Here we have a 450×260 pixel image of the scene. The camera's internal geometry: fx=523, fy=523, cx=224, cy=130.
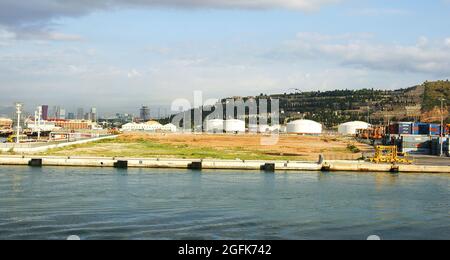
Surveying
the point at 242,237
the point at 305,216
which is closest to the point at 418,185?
the point at 305,216

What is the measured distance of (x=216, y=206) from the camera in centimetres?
3062

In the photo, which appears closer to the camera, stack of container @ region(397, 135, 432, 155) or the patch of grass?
the patch of grass

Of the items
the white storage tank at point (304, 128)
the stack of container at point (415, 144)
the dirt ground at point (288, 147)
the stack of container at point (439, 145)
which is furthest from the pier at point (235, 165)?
the white storage tank at point (304, 128)

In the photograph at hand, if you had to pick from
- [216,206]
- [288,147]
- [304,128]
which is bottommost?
[216,206]

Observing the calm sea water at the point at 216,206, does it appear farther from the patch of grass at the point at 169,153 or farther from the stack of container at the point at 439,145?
the stack of container at the point at 439,145

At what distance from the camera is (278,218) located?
2756 cm

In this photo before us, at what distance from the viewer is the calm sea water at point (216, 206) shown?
24.0 metres

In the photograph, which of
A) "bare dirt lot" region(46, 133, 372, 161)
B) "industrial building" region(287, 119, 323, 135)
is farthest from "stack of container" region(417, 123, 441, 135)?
"industrial building" region(287, 119, 323, 135)

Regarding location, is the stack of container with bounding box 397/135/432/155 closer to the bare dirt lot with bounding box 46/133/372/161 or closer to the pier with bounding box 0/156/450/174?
the bare dirt lot with bounding box 46/133/372/161

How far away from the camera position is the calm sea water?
78.7 ft

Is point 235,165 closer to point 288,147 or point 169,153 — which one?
point 169,153

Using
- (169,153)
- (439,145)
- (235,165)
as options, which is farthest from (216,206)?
(439,145)

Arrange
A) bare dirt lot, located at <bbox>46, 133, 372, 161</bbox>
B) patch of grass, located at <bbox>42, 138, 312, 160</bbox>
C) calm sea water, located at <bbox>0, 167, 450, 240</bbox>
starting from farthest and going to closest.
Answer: bare dirt lot, located at <bbox>46, 133, 372, 161</bbox> < patch of grass, located at <bbox>42, 138, 312, 160</bbox> < calm sea water, located at <bbox>0, 167, 450, 240</bbox>
